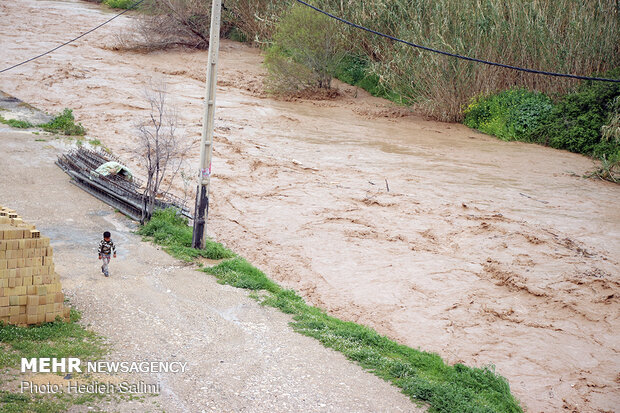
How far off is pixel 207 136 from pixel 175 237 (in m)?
2.37

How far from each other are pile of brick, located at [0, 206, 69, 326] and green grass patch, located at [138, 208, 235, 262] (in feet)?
12.5

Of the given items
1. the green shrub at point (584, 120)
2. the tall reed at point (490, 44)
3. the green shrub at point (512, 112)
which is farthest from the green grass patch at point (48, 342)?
the tall reed at point (490, 44)

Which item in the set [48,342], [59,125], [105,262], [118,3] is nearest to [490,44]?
[59,125]

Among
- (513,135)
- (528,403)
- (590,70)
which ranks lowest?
(528,403)

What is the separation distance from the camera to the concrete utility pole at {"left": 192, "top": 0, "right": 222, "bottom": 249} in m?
12.4

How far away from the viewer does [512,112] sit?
25.7m

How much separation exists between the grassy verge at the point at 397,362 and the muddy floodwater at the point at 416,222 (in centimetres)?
100

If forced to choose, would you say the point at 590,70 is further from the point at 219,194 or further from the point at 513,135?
the point at 219,194

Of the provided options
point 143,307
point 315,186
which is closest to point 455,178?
point 315,186

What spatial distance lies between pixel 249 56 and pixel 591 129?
70.6 ft

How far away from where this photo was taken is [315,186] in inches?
750

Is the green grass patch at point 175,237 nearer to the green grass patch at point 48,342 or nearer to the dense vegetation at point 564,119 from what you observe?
the green grass patch at point 48,342

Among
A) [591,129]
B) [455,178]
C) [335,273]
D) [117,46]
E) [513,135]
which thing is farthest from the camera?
[117,46]

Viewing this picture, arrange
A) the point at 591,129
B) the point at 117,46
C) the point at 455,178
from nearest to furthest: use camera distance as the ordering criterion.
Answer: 1. the point at 455,178
2. the point at 591,129
3. the point at 117,46
